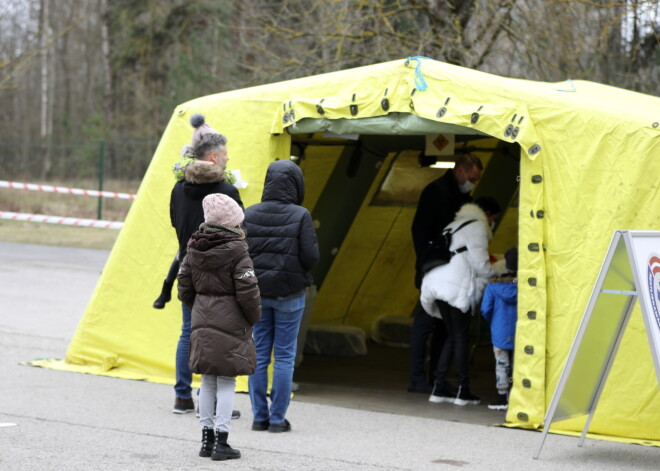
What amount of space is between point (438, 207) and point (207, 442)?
328cm

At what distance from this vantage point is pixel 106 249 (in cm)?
2058

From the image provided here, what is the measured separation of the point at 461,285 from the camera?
26.5ft

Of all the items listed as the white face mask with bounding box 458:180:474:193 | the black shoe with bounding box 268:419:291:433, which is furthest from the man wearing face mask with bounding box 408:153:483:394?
the black shoe with bounding box 268:419:291:433

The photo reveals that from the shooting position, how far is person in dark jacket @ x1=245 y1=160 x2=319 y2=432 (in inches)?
256

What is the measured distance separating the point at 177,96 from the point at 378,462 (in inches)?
863

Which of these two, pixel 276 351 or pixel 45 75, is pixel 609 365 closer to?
pixel 276 351

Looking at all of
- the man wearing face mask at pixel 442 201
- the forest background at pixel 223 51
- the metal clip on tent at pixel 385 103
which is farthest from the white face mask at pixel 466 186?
the forest background at pixel 223 51

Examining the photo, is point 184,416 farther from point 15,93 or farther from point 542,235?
point 15,93

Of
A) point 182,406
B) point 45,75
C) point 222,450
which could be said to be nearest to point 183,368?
point 182,406

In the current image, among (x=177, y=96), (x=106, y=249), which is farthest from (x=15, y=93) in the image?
(x=106, y=249)

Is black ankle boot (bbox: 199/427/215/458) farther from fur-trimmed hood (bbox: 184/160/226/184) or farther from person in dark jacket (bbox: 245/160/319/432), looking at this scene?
fur-trimmed hood (bbox: 184/160/226/184)

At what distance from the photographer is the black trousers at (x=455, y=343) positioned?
810cm

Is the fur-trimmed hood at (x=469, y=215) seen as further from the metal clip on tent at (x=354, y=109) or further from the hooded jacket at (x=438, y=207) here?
the metal clip on tent at (x=354, y=109)

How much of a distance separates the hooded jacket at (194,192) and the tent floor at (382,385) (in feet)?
5.65
